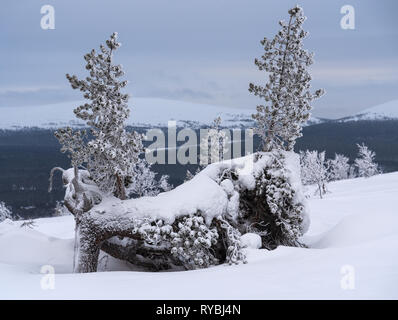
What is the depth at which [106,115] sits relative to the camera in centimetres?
1241

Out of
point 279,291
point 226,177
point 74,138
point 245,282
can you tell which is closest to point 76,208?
point 74,138

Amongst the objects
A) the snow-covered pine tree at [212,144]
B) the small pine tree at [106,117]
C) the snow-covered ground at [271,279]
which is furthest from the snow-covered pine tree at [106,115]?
the snow-covered pine tree at [212,144]

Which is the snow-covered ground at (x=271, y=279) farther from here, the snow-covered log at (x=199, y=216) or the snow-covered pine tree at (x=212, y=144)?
the snow-covered pine tree at (x=212, y=144)

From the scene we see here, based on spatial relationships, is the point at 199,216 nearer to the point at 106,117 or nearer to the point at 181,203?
the point at 181,203

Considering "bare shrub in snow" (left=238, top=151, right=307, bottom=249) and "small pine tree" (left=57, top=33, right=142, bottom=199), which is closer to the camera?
"small pine tree" (left=57, top=33, right=142, bottom=199)

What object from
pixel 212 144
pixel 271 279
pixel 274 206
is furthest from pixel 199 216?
pixel 212 144

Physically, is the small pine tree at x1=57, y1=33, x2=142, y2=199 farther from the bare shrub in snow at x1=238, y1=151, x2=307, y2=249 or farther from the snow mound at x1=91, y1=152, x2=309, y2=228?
the bare shrub in snow at x1=238, y1=151, x2=307, y2=249

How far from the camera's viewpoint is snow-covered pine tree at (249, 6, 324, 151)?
14852mm

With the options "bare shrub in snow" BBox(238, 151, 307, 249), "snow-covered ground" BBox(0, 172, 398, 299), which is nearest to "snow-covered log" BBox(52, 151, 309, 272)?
"bare shrub in snow" BBox(238, 151, 307, 249)

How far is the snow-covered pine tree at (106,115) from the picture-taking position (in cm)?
1232

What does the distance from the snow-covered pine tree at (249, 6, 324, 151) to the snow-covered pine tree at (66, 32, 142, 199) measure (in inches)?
226
